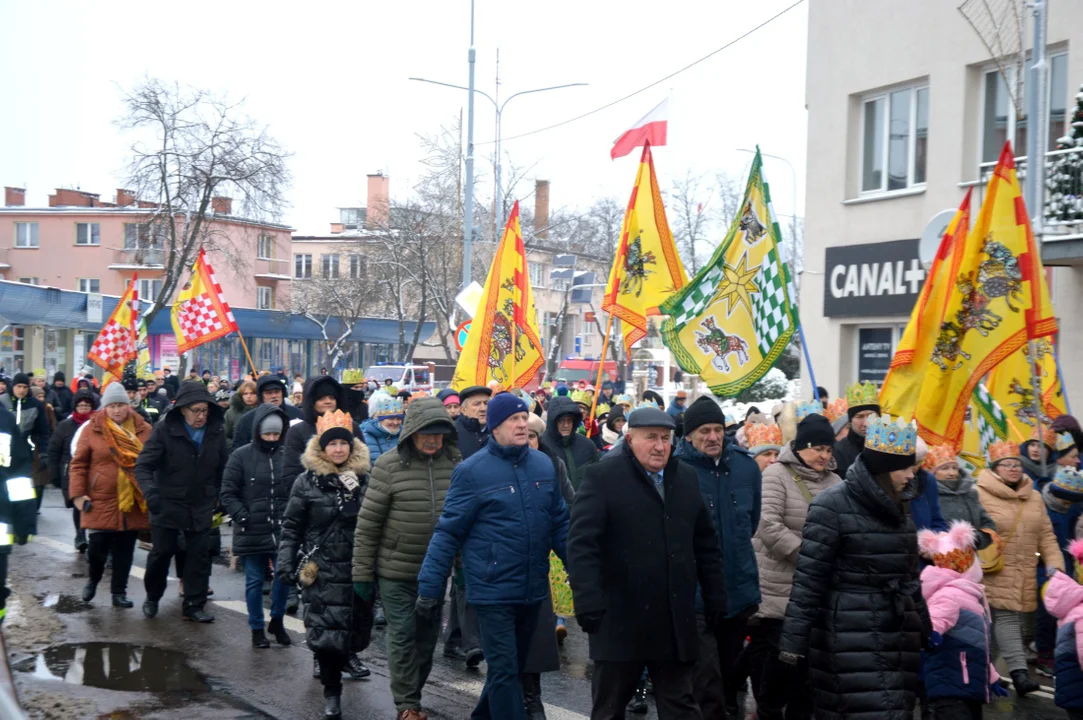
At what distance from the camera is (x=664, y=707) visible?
5.81 meters

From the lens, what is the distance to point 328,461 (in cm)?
799

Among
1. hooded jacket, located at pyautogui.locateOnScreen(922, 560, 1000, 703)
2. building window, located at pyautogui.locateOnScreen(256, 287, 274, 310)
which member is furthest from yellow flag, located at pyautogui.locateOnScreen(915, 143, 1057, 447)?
building window, located at pyautogui.locateOnScreen(256, 287, 274, 310)

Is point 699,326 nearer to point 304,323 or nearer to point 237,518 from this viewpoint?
point 237,518

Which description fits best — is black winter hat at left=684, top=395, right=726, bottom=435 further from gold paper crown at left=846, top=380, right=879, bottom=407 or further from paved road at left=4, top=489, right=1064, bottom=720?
gold paper crown at left=846, top=380, right=879, bottom=407

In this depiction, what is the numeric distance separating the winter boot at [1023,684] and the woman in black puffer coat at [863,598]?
328 cm

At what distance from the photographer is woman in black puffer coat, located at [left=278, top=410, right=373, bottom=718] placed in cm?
751

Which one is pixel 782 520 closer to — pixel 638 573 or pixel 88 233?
pixel 638 573

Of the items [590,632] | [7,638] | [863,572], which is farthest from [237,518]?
[863,572]

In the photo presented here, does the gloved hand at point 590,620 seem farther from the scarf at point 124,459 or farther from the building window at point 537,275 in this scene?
the building window at point 537,275

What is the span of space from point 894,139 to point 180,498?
1321 centimetres

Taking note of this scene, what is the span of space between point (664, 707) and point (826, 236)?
1543cm

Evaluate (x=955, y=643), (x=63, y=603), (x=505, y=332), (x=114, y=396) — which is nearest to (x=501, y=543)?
(x=955, y=643)

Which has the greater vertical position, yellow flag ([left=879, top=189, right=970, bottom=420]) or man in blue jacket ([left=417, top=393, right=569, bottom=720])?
yellow flag ([left=879, top=189, right=970, bottom=420])

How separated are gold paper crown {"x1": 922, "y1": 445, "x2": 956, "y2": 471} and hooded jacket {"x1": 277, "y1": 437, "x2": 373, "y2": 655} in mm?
3767
